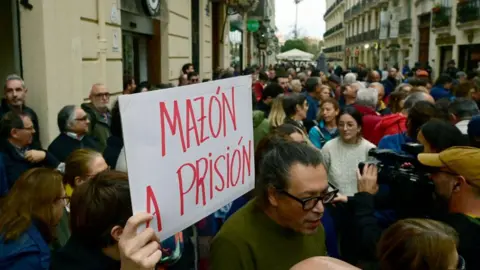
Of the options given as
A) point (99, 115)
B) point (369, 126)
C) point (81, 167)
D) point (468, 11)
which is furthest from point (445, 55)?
point (81, 167)

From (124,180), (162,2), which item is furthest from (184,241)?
(162,2)

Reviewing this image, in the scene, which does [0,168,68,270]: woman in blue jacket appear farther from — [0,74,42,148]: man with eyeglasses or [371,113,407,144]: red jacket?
[371,113,407,144]: red jacket

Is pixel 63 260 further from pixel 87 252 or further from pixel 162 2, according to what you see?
pixel 162 2

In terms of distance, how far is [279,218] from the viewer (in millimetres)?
2264

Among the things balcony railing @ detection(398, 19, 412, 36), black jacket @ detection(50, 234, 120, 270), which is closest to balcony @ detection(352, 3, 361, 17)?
balcony railing @ detection(398, 19, 412, 36)

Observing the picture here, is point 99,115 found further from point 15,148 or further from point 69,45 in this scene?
point 15,148

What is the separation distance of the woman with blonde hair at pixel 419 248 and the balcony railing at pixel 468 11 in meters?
21.6

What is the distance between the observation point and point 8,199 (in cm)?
262

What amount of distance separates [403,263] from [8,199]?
1938 millimetres

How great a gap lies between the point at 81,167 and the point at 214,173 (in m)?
1.32

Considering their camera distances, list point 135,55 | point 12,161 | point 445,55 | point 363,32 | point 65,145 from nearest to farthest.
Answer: point 12,161, point 65,145, point 135,55, point 445,55, point 363,32

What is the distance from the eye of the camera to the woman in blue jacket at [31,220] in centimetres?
225

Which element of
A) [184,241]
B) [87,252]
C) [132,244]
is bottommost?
[184,241]

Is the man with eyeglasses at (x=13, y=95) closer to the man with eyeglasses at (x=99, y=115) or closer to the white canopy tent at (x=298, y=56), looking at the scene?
the man with eyeglasses at (x=99, y=115)
